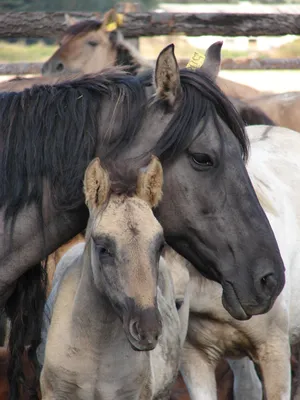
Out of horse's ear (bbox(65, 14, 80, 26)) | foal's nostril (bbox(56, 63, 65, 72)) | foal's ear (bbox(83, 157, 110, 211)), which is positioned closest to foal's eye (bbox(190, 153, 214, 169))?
foal's ear (bbox(83, 157, 110, 211))

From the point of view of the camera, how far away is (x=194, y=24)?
290 inches

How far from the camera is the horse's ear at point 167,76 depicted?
10.6ft

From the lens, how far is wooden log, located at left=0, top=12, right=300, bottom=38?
728 centimetres

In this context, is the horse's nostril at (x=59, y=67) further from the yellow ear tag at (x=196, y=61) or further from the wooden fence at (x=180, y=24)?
the yellow ear tag at (x=196, y=61)

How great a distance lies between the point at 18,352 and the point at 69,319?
35 cm

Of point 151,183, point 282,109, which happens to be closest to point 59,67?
point 282,109

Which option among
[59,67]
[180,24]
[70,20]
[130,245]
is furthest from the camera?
[70,20]

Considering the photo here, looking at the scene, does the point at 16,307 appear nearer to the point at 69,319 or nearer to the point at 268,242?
the point at 69,319

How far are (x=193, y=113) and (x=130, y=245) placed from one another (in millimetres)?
504

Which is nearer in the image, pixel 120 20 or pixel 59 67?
pixel 120 20

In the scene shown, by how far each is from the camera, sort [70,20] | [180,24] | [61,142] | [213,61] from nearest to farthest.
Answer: [61,142]
[213,61]
[180,24]
[70,20]

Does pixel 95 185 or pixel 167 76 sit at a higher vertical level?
pixel 167 76

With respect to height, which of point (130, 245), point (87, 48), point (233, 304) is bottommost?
point (87, 48)

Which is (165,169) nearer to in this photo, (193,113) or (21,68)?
(193,113)
